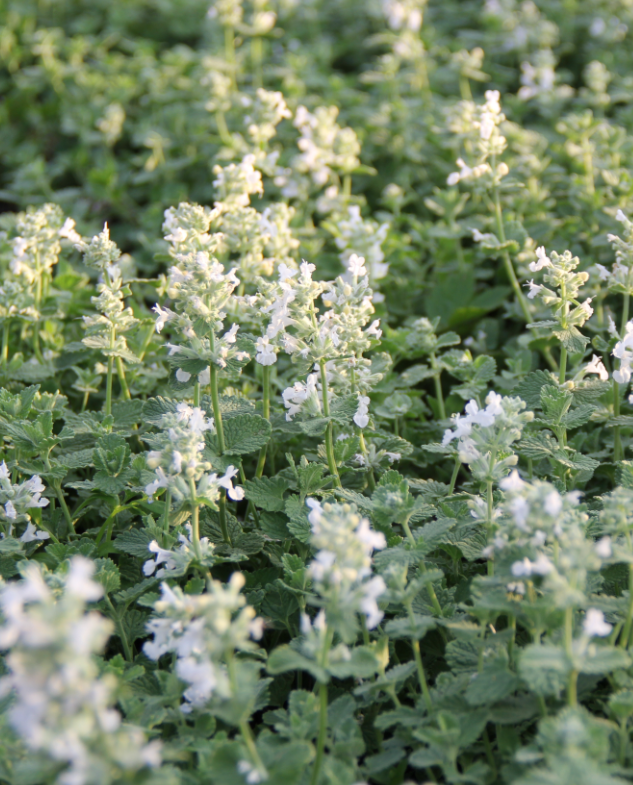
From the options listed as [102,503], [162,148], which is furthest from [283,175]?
[102,503]

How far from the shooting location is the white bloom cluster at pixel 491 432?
2.20 meters

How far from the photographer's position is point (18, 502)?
2.58 metres

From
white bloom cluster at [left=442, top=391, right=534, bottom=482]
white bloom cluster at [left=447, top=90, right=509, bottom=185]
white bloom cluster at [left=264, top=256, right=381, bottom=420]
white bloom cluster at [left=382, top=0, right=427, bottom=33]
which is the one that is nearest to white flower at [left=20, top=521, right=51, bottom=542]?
white bloom cluster at [left=264, top=256, right=381, bottom=420]

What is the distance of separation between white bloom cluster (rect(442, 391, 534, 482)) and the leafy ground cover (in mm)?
11

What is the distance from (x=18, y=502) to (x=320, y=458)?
3.39 feet

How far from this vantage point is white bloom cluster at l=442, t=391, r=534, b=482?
2.20m

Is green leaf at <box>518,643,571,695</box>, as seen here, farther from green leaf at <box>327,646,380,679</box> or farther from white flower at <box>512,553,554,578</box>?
green leaf at <box>327,646,380,679</box>

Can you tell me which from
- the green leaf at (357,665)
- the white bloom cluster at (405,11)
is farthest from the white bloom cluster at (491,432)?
the white bloom cluster at (405,11)

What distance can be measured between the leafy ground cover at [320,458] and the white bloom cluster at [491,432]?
11mm

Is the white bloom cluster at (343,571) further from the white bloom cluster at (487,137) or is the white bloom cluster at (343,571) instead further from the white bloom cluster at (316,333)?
the white bloom cluster at (487,137)

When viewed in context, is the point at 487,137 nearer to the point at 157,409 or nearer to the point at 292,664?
the point at 157,409

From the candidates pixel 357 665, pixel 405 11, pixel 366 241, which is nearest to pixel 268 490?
pixel 357 665

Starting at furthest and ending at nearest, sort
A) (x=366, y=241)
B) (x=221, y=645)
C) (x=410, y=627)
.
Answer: (x=366, y=241), (x=410, y=627), (x=221, y=645)

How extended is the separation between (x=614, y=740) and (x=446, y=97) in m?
5.41
